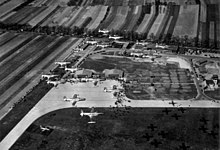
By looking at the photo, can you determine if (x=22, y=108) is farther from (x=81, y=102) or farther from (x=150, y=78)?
(x=150, y=78)

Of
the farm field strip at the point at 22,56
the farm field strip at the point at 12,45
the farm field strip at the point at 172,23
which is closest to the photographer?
the farm field strip at the point at 22,56

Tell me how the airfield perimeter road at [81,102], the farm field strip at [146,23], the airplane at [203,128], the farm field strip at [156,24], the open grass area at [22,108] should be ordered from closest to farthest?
the airplane at [203,128] → the open grass area at [22,108] → the airfield perimeter road at [81,102] → the farm field strip at [156,24] → the farm field strip at [146,23]

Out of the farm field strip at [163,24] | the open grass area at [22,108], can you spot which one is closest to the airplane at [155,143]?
the open grass area at [22,108]

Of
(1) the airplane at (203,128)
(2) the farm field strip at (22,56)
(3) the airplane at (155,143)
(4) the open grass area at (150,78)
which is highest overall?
(2) the farm field strip at (22,56)

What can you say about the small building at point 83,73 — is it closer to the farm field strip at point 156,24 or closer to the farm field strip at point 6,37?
the farm field strip at point 156,24

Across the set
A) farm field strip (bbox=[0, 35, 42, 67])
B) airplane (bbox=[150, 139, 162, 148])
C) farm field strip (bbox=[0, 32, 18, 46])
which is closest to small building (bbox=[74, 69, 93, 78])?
farm field strip (bbox=[0, 35, 42, 67])

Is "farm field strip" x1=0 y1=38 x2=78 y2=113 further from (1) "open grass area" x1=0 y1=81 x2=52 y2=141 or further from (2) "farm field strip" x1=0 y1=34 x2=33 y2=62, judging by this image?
(2) "farm field strip" x1=0 y1=34 x2=33 y2=62
